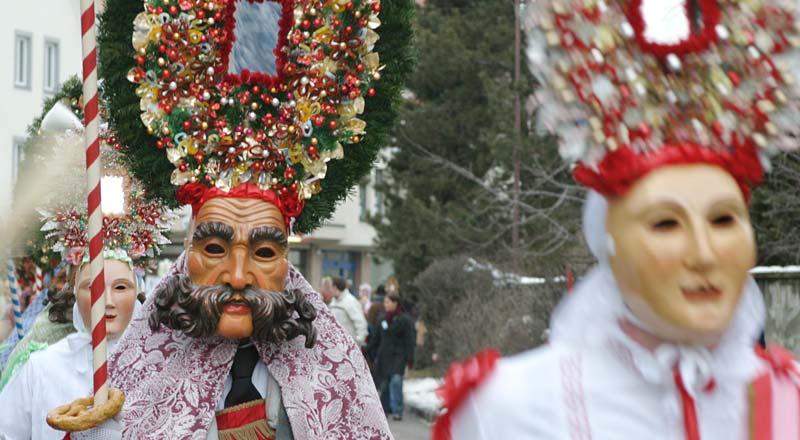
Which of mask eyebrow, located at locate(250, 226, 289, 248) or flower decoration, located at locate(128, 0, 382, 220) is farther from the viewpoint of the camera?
flower decoration, located at locate(128, 0, 382, 220)

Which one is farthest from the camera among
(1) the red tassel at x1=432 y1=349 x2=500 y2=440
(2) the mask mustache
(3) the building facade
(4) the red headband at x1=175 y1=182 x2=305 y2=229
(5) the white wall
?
(3) the building facade

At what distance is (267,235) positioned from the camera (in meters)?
5.40

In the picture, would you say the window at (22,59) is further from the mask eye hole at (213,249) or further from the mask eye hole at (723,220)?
the mask eye hole at (723,220)

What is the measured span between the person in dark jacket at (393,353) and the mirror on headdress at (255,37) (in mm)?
10645

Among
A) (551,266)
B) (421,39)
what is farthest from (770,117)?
(421,39)

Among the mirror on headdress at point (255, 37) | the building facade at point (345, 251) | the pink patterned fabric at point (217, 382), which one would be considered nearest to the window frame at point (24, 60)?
the building facade at point (345, 251)

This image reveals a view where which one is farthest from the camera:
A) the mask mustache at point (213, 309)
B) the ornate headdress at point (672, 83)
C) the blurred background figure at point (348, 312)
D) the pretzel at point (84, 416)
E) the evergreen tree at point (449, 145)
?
the evergreen tree at point (449, 145)

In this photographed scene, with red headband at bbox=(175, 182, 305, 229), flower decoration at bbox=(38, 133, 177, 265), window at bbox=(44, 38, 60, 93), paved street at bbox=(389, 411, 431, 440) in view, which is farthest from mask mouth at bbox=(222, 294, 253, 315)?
window at bbox=(44, 38, 60, 93)

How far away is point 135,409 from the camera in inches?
211

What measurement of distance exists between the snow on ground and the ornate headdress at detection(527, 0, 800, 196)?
38.5 ft

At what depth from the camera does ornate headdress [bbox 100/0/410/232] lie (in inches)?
219

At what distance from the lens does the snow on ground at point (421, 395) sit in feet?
54.7

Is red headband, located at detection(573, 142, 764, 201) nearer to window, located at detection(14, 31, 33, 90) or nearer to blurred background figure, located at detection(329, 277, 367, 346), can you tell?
blurred background figure, located at detection(329, 277, 367, 346)

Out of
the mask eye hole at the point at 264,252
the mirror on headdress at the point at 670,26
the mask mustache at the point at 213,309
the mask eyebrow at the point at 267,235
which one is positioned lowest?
the mask mustache at the point at 213,309
